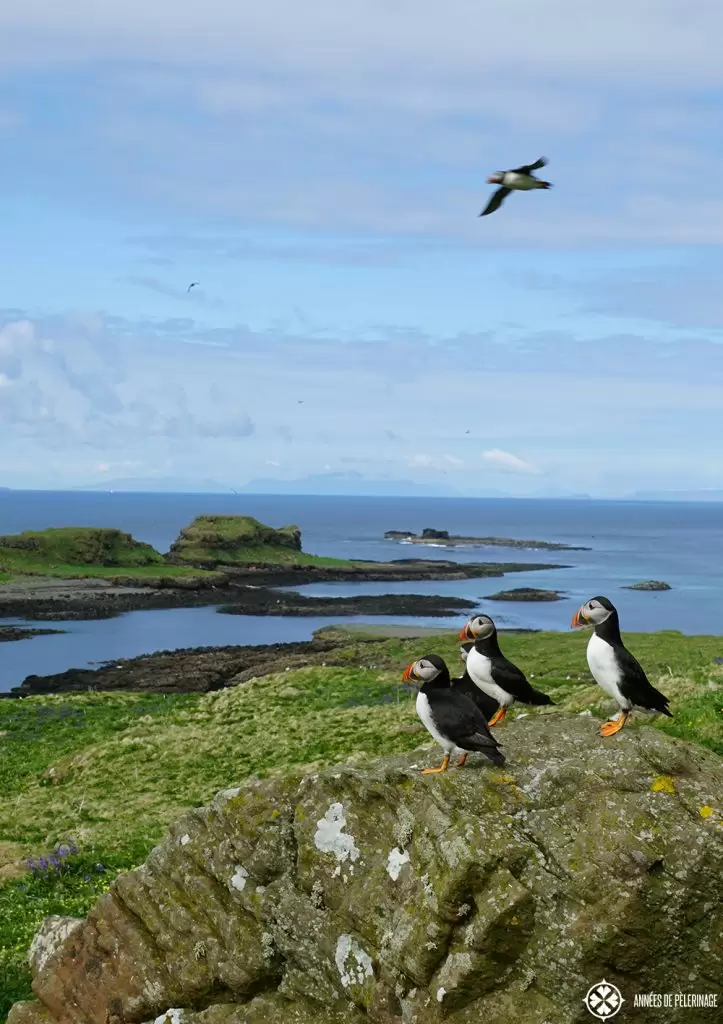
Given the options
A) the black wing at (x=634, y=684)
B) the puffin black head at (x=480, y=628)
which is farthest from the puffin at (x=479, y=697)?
the black wing at (x=634, y=684)

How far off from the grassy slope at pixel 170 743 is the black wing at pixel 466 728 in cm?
687

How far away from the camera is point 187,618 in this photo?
11762 cm

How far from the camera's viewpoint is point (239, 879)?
38.1 feet

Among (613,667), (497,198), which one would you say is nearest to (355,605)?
(497,198)

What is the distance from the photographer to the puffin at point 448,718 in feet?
35.7

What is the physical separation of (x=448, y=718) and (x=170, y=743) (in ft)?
73.4

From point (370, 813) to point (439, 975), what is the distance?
6.29ft

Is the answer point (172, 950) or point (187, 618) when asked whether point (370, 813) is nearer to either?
point (172, 950)

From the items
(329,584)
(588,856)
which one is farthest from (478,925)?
(329,584)

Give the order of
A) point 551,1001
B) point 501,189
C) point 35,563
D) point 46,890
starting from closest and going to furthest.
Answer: point 551,1001
point 46,890
point 501,189
point 35,563

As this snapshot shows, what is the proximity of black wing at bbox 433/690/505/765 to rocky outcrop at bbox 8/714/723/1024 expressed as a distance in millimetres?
292

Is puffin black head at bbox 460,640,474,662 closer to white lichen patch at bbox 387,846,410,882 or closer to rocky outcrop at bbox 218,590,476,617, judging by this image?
white lichen patch at bbox 387,846,410,882

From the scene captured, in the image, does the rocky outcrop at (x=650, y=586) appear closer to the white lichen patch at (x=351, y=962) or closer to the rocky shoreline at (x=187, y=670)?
the rocky shoreline at (x=187, y=670)

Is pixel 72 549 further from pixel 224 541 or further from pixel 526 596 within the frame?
pixel 526 596
